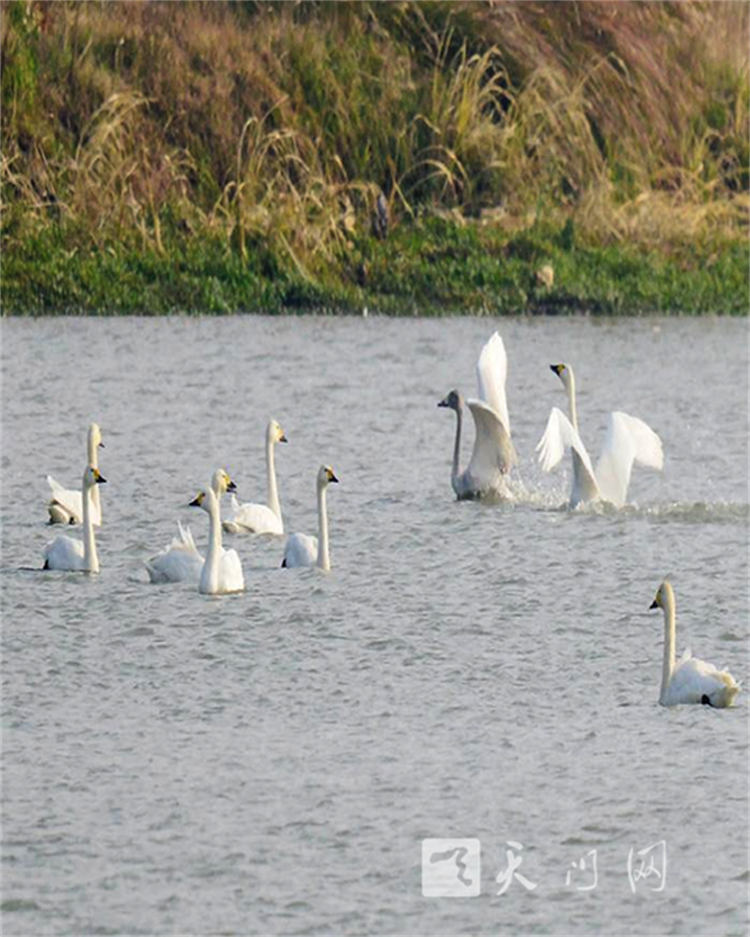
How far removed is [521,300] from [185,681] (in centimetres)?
1243

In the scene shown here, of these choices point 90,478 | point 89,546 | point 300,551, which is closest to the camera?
point 89,546

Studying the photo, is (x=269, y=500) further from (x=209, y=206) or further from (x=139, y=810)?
(x=209, y=206)

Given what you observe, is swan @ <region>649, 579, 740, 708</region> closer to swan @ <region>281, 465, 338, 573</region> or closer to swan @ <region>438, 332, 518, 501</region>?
swan @ <region>281, 465, 338, 573</region>

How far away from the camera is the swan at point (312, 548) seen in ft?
45.2

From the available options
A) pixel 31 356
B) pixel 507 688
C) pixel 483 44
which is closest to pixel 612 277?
pixel 483 44

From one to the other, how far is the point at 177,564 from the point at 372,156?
12.2 metres

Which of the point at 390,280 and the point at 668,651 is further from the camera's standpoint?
the point at 390,280

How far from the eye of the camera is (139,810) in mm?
9547

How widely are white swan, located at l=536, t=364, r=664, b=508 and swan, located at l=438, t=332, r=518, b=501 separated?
1.70 feet

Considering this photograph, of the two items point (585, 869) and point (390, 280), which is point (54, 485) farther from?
point (390, 280)

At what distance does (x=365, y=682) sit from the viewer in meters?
11.4

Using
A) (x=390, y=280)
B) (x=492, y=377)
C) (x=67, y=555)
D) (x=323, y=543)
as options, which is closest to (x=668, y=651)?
(x=323, y=543)

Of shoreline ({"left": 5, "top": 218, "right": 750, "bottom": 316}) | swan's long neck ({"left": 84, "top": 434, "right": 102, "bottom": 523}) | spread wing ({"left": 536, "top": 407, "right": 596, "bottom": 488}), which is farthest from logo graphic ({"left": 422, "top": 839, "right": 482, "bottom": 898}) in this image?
shoreline ({"left": 5, "top": 218, "right": 750, "bottom": 316})

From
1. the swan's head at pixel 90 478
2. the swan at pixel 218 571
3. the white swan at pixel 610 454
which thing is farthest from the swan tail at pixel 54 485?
the white swan at pixel 610 454
